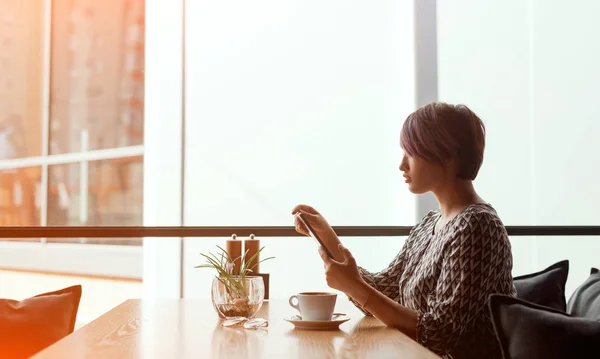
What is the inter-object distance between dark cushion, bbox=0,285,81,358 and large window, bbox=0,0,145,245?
187 inches

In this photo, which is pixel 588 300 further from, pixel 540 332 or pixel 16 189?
pixel 16 189

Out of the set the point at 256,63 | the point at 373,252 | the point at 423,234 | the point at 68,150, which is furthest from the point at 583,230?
the point at 68,150

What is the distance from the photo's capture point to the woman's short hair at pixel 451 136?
168 centimetres

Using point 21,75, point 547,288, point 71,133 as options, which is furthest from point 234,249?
point 71,133

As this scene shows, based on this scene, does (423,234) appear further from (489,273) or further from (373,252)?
(373,252)

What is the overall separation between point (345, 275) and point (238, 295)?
0.25m

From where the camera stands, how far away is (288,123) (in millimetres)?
4797

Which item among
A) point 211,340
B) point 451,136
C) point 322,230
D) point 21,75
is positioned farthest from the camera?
point 21,75

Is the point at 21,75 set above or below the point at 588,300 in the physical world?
above

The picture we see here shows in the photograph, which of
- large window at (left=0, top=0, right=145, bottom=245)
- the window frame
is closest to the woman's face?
the window frame

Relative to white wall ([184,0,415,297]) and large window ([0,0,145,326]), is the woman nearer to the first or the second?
white wall ([184,0,415,297])

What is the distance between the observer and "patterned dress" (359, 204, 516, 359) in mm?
1462

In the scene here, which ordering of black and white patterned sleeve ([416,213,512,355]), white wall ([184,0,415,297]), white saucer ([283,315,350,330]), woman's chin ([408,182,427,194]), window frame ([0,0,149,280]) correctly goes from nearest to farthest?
white saucer ([283,315,350,330])
black and white patterned sleeve ([416,213,512,355])
woman's chin ([408,182,427,194])
white wall ([184,0,415,297])
window frame ([0,0,149,280])

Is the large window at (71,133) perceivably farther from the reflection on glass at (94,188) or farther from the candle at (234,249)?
the candle at (234,249)
